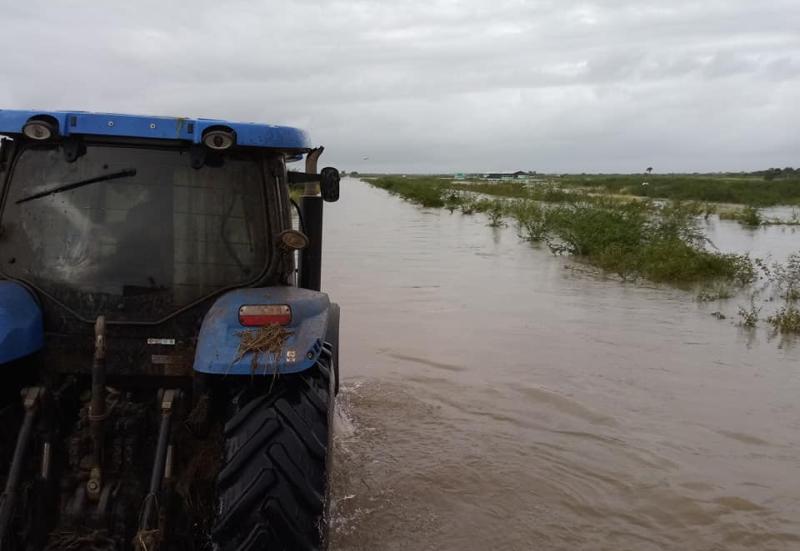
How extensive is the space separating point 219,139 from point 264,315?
2.38 ft

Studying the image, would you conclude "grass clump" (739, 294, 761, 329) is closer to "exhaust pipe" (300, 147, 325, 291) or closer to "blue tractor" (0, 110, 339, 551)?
"exhaust pipe" (300, 147, 325, 291)

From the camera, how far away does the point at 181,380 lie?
322 centimetres

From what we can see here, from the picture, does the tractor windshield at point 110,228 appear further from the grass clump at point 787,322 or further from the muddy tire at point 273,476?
the grass clump at point 787,322

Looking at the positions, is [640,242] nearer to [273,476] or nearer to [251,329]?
[251,329]

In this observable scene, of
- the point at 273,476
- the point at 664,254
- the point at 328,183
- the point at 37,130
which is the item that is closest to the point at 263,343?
the point at 273,476

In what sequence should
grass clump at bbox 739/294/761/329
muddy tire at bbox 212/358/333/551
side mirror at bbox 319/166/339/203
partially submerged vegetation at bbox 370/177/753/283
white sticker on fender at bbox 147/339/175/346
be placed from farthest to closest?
partially submerged vegetation at bbox 370/177/753/283
grass clump at bbox 739/294/761/329
side mirror at bbox 319/166/339/203
white sticker on fender at bbox 147/339/175/346
muddy tire at bbox 212/358/333/551

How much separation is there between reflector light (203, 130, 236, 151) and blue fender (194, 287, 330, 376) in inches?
23.8

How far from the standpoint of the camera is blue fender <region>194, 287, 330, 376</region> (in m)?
2.78

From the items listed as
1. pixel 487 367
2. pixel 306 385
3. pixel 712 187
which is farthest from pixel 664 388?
pixel 712 187

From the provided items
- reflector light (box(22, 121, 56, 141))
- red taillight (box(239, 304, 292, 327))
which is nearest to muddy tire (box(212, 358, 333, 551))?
red taillight (box(239, 304, 292, 327))

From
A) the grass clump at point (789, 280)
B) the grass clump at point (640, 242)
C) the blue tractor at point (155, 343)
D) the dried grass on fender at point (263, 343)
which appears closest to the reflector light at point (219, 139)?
the blue tractor at point (155, 343)

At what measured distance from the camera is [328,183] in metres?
4.39

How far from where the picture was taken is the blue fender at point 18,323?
2867 mm

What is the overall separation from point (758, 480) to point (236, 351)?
400cm
